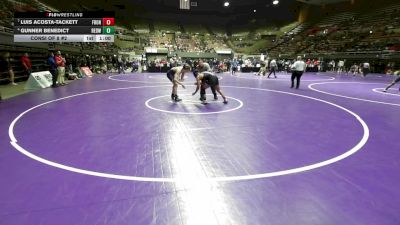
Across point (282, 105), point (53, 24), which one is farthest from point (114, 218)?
point (53, 24)

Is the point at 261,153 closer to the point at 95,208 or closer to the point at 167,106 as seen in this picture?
the point at 95,208

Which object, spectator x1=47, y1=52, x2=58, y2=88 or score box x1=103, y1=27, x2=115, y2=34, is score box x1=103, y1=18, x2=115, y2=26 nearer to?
score box x1=103, y1=27, x2=115, y2=34

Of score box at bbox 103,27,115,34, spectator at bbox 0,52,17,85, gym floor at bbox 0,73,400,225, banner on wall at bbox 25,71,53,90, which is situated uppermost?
score box at bbox 103,27,115,34

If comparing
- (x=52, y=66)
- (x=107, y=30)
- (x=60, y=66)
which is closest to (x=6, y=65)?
(x=60, y=66)

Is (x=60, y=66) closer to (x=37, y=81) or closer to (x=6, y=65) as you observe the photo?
(x=37, y=81)

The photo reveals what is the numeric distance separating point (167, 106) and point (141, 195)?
5967 millimetres

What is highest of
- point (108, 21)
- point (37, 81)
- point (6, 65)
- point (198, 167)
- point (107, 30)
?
point (108, 21)
